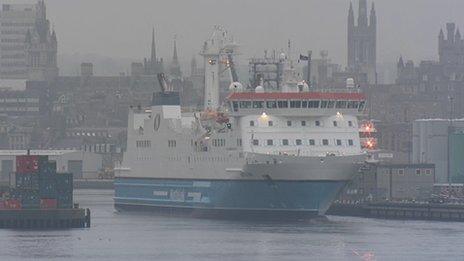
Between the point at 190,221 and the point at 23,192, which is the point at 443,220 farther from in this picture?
the point at 23,192

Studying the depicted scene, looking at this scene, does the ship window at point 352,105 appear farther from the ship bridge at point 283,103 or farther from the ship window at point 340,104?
the ship bridge at point 283,103

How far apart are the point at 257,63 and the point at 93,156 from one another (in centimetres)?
8744

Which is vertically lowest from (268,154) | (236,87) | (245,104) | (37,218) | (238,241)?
(238,241)

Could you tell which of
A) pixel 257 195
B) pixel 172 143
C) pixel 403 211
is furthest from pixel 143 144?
pixel 403 211

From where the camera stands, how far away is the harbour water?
85.5m

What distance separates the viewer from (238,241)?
299 ft

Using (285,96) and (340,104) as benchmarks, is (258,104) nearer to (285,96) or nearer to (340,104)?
(285,96)

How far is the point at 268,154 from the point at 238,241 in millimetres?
10065

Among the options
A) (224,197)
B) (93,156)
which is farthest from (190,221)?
(93,156)

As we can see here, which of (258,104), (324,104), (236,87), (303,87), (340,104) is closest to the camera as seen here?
(258,104)

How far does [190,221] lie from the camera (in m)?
105

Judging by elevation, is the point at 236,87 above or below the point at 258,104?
above

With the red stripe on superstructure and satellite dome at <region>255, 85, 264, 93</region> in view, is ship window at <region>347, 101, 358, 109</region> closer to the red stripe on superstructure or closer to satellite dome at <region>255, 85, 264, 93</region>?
the red stripe on superstructure

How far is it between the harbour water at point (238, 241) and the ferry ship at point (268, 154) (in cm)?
113
